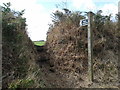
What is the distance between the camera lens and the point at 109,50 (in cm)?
703

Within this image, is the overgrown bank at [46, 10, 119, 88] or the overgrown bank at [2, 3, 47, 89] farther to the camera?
the overgrown bank at [46, 10, 119, 88]

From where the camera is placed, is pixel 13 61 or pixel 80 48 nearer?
pixel 13 61

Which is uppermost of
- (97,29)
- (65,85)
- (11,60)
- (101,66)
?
(97,29)

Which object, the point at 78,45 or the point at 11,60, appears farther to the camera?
the point at 78,45

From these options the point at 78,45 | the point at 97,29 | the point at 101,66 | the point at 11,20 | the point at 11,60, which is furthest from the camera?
the point at 97,29

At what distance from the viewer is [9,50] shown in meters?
4.78

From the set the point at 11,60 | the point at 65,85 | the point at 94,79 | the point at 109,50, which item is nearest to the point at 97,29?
the point at 109,50

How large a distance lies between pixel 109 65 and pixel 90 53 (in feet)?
3.55

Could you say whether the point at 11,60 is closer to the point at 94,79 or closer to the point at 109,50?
the point at 94,79

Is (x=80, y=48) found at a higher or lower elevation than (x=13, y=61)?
higher

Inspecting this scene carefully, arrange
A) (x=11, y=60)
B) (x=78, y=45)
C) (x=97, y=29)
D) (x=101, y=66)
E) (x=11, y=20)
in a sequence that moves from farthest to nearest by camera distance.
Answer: (x=97, y=29), (x=78, y=45), (x=101, y=66), (x=11, y=20), (x=11, y=60)

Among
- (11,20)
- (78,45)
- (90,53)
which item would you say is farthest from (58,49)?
(11,20)

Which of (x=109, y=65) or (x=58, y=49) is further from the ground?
(x=58, y=49)

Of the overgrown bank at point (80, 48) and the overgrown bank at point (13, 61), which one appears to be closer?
the overgrown bank at point (13, 61)
